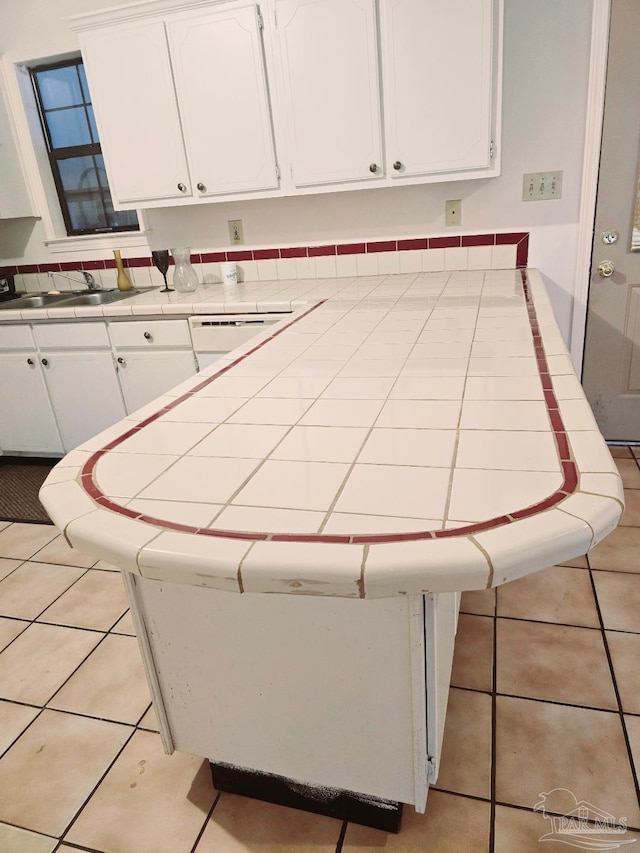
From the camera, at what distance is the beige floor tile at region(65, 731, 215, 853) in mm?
1270

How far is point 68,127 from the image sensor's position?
3238 mm

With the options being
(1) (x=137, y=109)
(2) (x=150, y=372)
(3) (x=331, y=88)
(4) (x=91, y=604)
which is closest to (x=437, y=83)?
(3) (x=331, y=88)

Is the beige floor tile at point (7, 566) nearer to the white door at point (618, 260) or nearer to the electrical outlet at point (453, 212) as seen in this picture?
the electrical outlet at point (453, 212)

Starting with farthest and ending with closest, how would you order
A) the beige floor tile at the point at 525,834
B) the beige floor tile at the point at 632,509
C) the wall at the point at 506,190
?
the wall at the point at 506,190
the beige floor tile at the point at 632,509
the beige floor tile at the point at 525,834

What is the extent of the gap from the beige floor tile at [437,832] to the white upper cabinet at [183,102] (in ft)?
7.74

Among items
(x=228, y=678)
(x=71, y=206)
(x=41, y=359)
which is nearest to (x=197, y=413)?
(x=228, y=678)

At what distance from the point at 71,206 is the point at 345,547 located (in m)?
3.39

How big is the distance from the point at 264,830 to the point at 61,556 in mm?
1513

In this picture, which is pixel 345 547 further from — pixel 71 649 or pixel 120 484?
pixel 71 649

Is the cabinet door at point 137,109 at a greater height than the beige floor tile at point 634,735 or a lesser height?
greater

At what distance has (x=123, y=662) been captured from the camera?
178cm

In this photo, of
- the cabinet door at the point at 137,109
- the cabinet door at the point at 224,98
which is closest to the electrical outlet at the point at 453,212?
the cabinet door at the point at 224,98

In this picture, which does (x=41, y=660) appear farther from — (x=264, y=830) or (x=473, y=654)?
(x=473, y=654)

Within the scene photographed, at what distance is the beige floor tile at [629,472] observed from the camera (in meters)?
2.56
